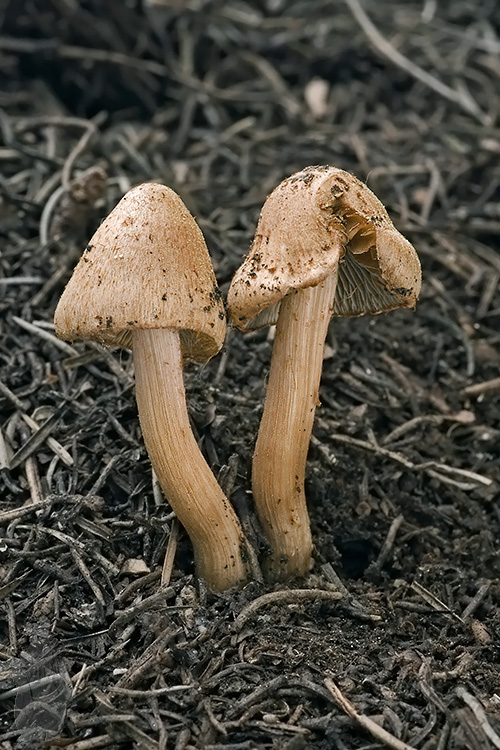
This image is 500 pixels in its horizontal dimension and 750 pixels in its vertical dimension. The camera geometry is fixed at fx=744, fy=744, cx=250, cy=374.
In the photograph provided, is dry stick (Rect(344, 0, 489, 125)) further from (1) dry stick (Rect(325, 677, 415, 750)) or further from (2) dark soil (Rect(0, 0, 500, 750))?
(1) dry stick (Rect(325, 677, 415, 750))

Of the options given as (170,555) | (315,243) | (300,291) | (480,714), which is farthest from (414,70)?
(480,714)

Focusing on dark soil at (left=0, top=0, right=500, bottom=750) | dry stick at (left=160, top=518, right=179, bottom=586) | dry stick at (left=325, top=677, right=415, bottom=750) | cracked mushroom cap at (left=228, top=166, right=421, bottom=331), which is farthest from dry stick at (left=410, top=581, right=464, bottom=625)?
cracked mushroom cap at (left=228, top=166, right=421, bottom=331)

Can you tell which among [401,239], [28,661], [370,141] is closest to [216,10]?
[370,141]

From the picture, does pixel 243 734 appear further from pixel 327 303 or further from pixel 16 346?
pixel 16 346

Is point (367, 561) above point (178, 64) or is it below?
below

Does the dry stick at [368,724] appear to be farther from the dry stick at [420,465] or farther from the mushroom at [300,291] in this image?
the dry stick at [420,465]

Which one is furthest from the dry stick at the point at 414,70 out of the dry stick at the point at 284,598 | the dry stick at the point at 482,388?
the dry stick at the point at 284,598
